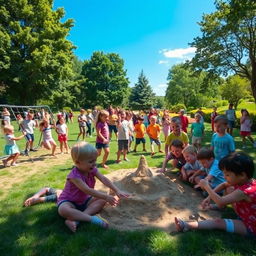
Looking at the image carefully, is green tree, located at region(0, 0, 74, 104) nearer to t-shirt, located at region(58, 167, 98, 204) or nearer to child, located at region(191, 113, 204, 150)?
child, located at region(191, 113, 204, 150)

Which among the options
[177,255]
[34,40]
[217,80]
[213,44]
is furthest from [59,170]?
[34,40]

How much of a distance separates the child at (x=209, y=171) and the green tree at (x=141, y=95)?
54.1 m

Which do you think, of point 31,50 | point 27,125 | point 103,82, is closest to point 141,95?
point 103,82

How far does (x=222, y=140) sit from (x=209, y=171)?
765 mm

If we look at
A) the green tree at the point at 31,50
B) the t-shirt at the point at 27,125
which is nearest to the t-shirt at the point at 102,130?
the t-shirt at the point at 27,125

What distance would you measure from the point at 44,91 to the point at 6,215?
2897cm

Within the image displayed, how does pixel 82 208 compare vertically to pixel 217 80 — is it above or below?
below

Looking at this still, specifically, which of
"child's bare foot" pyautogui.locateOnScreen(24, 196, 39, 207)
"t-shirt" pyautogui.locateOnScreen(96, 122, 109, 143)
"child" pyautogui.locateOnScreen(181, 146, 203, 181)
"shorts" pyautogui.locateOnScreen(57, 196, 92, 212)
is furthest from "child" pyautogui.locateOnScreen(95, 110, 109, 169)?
"shorts" pyautogui.locateOnScreen(57, 196, 92, 212)

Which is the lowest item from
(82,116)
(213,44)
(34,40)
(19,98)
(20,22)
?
(82,116)

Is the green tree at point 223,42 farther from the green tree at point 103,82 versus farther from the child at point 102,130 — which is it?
the green tree at point 103,82

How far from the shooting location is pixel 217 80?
74.3ft

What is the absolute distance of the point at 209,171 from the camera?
477cm

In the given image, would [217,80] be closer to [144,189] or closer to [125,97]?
[144,189]

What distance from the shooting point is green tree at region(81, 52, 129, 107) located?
194 ft
